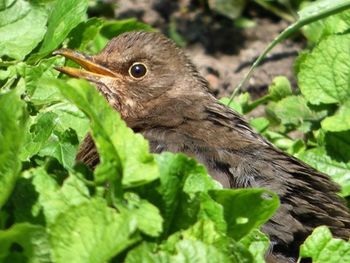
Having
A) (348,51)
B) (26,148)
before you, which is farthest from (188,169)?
(348,51)

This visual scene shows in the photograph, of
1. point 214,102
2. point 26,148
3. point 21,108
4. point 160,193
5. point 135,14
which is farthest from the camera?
point 135,14

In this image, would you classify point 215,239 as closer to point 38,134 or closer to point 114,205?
point 114,205

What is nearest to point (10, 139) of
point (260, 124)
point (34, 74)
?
point (34, 74)

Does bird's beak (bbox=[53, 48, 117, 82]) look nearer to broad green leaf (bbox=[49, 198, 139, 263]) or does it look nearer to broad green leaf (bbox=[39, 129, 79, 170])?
broad green leaf (bbox=[39, 129, 79, 170])

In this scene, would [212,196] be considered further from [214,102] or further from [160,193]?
[214,102]

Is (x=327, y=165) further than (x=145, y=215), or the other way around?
(x=327, y=165)

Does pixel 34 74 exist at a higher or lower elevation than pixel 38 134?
higher

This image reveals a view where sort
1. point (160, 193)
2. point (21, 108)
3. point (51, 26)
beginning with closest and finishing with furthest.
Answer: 1. point (21, 108)
2. point (160, 193)
3. point (51, 26)

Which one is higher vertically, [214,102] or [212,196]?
[214,102]
